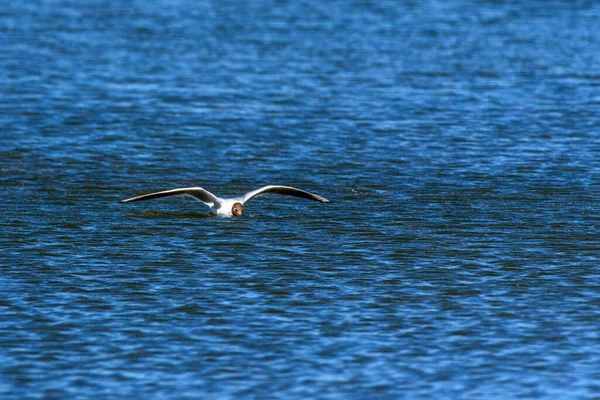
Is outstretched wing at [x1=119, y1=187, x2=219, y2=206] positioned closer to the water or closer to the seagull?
the seagull

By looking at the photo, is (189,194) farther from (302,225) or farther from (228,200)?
(302,225)

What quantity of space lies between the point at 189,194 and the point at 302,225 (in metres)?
1.49

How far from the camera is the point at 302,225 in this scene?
17406 millimetres

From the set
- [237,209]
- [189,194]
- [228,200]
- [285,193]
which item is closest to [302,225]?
[285,193]

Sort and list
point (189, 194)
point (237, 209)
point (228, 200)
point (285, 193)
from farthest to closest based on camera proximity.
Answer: point (285, 193) < point (228, 200) < point (237, 209) < point (189, 194)

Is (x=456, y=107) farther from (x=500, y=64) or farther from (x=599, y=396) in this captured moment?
(x=599, y=396)

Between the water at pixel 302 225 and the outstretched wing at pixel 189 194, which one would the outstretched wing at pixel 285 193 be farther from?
the outstretched wing at pixel 189 194

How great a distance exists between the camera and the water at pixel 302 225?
12.1 m

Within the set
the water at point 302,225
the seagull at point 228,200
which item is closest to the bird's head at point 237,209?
the seagull at point 228,200

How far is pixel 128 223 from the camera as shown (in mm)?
17312

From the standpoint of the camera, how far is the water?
12.1 metres

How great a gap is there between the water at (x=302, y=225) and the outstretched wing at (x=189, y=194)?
10.8 inches

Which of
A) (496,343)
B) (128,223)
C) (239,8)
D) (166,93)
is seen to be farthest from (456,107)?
(239,8)

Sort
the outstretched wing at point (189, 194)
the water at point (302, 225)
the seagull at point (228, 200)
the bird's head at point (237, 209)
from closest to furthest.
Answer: the water at point (302, 225) → the outstretched wing at point (189, 194) → the seagull at point (228, 200) → the bird's head at point (237, 209)
